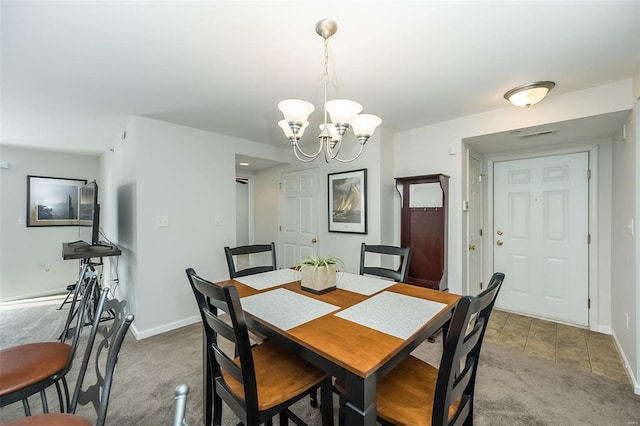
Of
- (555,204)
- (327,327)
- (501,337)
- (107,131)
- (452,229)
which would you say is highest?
(107,131)

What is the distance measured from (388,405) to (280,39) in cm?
194

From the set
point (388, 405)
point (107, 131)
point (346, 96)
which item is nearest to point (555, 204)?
point (346, 96)

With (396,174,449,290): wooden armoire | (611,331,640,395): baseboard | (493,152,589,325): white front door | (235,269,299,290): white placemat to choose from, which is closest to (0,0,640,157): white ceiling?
(396,174,449,290): wooden armoire

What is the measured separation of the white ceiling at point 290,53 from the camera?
4.43 ft

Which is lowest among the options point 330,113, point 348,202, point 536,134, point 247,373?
point 247,373

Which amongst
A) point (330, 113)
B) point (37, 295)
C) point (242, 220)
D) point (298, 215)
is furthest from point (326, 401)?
point (37, 295)

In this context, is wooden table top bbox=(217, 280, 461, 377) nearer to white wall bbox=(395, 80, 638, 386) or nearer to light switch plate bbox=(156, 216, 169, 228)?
white wall bbox=(395, 80, 638, 386)

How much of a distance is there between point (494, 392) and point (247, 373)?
186cm

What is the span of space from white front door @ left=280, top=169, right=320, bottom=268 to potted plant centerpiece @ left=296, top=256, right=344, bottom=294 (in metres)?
2.23

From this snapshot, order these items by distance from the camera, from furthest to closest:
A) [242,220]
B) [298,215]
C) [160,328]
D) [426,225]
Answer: [242,220]
[298,215]
[426,225]
[160,328]

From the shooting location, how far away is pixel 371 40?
61.9 inches

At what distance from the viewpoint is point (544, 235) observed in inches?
126

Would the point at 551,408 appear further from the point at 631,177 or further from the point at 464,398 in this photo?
the point at 631,177

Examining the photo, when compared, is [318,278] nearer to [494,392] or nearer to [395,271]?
[395,271]
